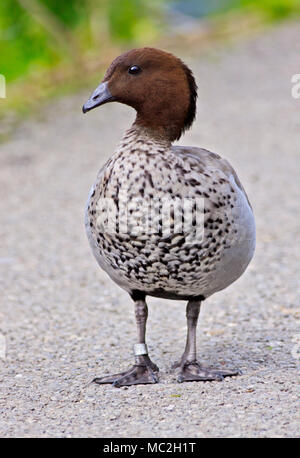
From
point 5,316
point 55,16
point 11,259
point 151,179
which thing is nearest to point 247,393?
point 151,179

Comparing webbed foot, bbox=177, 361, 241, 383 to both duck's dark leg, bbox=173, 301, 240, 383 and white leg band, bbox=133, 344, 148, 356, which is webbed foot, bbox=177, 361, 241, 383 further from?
white leg band, bbox=133, 344, 148, 356

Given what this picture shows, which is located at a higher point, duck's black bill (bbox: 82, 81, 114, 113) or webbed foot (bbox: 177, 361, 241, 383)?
duck's black bill (bbox: 82, 81, 114, 113)

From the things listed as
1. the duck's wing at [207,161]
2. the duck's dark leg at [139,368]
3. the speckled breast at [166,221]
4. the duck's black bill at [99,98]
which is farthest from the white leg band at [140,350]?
the duck's black bill at [99,98]

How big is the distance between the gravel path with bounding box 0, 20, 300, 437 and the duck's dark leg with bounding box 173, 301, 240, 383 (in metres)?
0.08

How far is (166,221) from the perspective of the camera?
406 centimetres

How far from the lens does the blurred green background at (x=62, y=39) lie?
12.9 metres

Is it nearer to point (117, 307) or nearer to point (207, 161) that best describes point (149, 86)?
point (207, 161)

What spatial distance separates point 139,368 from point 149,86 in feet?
4.66

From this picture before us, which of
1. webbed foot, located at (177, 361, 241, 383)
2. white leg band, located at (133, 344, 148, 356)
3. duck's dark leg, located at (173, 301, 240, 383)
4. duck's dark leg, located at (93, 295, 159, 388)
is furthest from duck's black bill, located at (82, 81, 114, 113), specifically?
webbed foot, located at (177, 361, 241, 383)

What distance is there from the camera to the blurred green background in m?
12.9

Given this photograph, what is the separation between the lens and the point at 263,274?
6.70 meters

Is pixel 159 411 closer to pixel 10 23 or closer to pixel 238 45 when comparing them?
pixel 10 23

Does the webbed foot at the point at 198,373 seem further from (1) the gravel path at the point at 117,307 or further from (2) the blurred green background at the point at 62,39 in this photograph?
(2) the blurred green background at the point at 62,39

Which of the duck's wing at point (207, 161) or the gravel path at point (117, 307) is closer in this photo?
the gravel path at point (117, 307)
